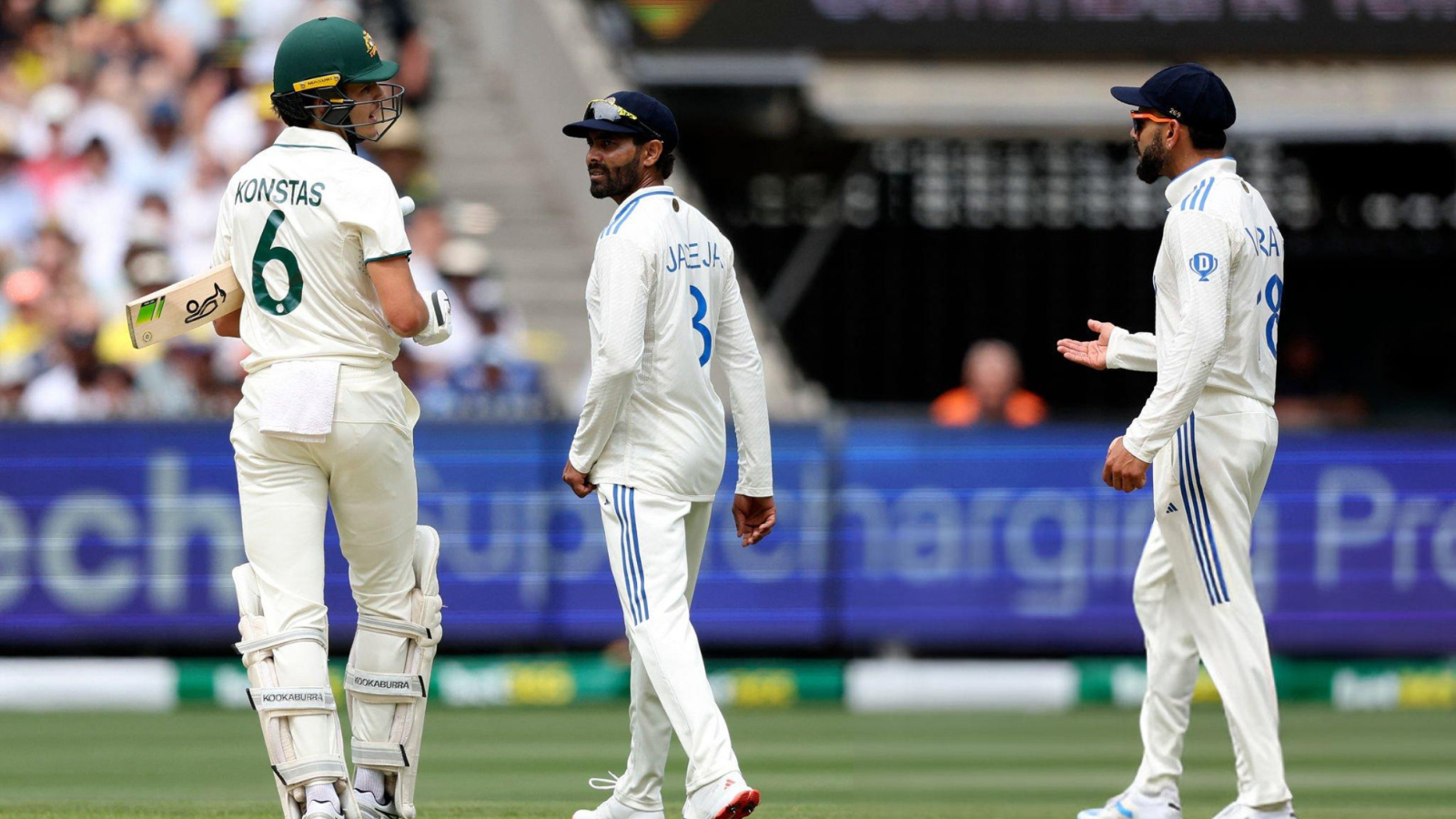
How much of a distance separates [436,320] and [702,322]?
31.8 inches

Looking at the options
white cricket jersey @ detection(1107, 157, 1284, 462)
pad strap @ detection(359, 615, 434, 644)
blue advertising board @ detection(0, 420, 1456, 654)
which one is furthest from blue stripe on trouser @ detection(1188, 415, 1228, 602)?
blue advertising board @ detection(0, 420, 1456, 654)

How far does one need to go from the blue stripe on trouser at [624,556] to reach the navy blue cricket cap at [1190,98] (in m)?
1.87

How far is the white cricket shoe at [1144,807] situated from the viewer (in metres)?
6.32

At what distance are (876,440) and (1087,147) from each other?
853 cm

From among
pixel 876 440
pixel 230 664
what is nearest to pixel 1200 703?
pixel 876 440

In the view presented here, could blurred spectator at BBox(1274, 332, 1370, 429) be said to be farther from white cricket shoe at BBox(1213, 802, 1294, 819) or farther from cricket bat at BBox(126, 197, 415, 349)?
cricket bat at BBox(126, 197, 415, 349)

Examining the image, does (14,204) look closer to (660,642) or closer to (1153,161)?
(660,642)

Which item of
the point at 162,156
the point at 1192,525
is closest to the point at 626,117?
the point at 1192,525

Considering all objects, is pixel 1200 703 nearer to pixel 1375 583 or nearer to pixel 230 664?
pixel 1375 583

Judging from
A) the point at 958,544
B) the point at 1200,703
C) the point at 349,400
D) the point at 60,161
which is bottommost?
the point at 1200,703

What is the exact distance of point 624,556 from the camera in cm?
609

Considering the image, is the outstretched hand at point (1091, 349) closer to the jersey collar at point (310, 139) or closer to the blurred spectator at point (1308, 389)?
the jersey collar at point (310, 139)

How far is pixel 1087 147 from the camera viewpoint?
18.9m

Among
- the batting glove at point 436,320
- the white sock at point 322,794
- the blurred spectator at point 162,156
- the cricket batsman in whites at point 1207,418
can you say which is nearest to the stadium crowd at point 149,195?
the blurred spectator at point 162,156
